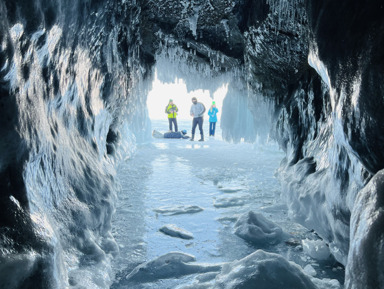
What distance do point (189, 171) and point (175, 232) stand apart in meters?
3.32

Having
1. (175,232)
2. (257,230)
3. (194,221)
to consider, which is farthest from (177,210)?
(257,230)

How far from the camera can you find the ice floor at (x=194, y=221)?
2.46 metres

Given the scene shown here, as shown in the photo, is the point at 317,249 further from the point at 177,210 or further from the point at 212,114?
the point at 212,114

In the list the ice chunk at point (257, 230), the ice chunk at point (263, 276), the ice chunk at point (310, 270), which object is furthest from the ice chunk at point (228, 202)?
the ice chunk at point (263, 276)

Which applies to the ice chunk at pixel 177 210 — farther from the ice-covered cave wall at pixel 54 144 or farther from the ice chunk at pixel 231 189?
the ice chunk at pixel 231 189

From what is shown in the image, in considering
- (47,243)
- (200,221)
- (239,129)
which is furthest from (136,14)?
(239,129)

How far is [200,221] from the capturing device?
11.7ft

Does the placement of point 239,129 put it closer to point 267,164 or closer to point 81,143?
point 267,164

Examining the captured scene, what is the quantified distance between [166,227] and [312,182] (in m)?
1.96

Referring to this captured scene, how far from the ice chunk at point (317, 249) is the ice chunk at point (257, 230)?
0.29 m

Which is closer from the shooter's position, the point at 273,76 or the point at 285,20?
the point at 285,20

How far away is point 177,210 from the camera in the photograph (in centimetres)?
391

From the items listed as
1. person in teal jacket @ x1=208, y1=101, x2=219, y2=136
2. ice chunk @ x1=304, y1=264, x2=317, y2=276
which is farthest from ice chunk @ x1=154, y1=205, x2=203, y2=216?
person in teal jacket @ x1=208, y1=101, x2=219, y2=136

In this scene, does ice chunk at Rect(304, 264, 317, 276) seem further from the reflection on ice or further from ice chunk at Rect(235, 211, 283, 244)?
the reflection on ice
